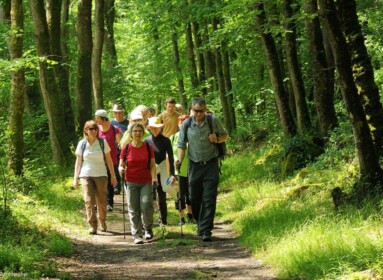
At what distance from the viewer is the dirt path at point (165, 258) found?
7.30m

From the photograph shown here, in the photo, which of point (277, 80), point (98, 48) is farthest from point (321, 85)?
point (98, 48)

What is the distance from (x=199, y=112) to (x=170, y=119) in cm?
333

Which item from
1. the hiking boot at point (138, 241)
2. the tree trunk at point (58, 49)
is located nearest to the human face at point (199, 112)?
the hiking boot at point (138, 241)

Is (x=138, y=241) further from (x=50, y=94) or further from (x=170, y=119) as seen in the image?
(x=50, y=94)

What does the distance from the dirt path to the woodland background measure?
184 cm

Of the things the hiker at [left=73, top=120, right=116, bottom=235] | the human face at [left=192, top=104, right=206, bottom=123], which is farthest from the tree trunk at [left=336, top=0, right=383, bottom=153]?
the hiker at [left=73, top=120, right=116, bottom=235]

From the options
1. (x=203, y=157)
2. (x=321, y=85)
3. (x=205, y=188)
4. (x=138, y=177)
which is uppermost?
(x=321, y=85)

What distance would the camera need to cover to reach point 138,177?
9.97 meters

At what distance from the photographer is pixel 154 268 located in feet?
25.3

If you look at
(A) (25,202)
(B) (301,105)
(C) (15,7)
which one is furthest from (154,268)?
(B) (301,105)

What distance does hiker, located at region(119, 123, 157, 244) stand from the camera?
9.97 metres

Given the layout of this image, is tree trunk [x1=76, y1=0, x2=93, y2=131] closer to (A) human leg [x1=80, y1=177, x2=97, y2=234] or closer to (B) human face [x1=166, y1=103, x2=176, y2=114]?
(B) human face [x1=166, y1=103, x2=176, y2=114]

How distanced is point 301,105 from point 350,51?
5.82 meters

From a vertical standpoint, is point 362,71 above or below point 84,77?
below
